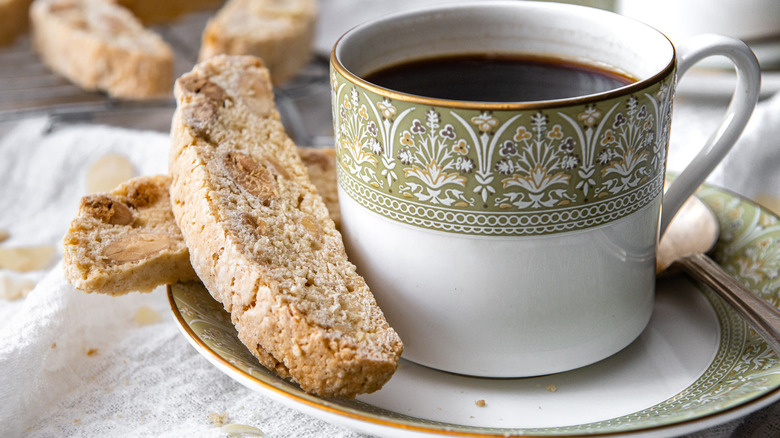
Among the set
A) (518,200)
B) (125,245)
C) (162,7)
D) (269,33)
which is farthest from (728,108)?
(162,7)

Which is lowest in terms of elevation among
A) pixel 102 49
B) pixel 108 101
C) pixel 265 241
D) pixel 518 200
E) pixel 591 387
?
pixel 108 101

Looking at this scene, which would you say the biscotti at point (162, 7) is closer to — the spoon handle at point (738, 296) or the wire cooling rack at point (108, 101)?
the wire cooling rack at point (108, 101)

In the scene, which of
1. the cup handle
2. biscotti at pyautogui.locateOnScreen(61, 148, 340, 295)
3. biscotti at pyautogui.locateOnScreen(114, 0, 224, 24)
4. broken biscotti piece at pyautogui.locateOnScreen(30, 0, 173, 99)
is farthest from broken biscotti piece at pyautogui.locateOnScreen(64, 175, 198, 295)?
biscotti at pyautogui.locateOnScreen(114, 0, 224, 24)

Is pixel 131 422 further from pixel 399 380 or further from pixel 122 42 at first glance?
pixel 122 42

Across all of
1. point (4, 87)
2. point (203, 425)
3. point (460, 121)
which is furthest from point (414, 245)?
point (4, 87)

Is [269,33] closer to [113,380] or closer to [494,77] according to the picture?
[494,77]
